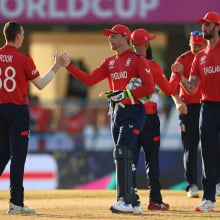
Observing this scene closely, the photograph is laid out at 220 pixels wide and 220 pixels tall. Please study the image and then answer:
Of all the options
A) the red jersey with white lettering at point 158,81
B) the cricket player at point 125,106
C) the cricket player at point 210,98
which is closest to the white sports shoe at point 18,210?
the cricket player at point 125,106

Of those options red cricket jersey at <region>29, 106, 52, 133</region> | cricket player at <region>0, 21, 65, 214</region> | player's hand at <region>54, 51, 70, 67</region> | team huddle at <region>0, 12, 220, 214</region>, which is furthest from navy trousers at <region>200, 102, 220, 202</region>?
red cricket jersey at <region>29, 106, 52, 133</region>

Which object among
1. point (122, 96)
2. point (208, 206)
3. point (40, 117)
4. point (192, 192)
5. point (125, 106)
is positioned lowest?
point (192, 192)

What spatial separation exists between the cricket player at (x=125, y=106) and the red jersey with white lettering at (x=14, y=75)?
0.96 meters

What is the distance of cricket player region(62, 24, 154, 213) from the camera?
1102 cm

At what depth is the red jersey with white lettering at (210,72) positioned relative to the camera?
11.4m

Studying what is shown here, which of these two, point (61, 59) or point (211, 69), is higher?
point (61, 59)

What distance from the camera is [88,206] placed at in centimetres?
1258

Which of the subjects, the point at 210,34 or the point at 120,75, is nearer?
the point at 120,75

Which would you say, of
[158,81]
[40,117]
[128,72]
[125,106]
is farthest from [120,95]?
[40,117]

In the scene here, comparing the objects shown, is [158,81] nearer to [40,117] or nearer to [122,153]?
[122,153]

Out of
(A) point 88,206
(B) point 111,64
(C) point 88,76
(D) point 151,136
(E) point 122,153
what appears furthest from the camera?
(A) point 88,206

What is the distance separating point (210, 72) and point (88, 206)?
2.50 meters

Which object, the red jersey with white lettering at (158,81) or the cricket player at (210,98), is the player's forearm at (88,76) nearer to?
the red jersey with white lettering at (158,81)

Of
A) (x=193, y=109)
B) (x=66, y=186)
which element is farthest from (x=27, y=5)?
(x=193, y=109)
